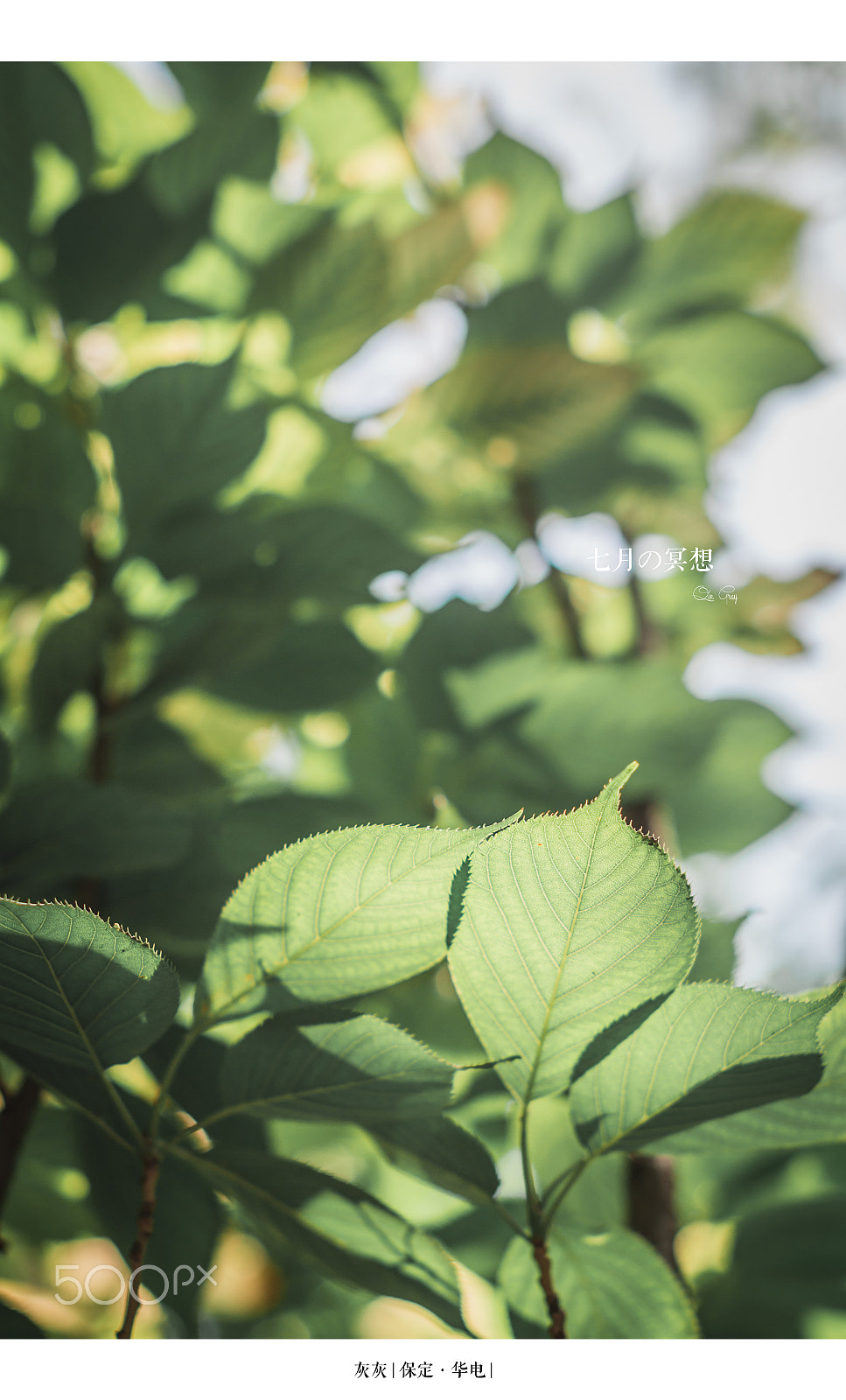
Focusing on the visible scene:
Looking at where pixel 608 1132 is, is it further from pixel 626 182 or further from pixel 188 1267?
pixel 626 182

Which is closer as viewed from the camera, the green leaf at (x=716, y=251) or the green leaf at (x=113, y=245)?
the green leaf at (x=113, y=245)

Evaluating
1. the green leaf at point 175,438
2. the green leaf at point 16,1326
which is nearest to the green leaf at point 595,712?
the green leaf at point 175,438

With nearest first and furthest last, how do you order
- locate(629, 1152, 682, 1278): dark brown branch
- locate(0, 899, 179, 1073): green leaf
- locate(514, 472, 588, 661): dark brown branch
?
locate(0, 899, 179, 1073): green leaf, locate(629, 1152, 682, 1278): dark brown branch, locate(514, 472, 588, 661): dark brown branch

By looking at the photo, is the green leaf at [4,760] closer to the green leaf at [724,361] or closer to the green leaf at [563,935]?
the green leaf at [563,935]

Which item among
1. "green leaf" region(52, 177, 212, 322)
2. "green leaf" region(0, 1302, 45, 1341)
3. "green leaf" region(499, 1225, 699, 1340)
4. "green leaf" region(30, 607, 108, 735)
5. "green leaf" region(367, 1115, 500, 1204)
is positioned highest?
"green leaf" region(52, 177, 212, 322)

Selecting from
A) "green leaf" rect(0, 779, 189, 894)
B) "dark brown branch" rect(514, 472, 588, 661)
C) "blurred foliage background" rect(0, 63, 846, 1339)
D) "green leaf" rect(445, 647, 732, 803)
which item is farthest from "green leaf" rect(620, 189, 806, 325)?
"green leaf" rect(0, 779, 189, 894)

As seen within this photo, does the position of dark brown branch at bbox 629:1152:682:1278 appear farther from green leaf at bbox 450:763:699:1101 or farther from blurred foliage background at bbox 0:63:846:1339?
green leaf at bbox 450:763:699:1101

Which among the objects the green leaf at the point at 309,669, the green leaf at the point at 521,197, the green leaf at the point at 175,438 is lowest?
the green leaf at the point at 309,669

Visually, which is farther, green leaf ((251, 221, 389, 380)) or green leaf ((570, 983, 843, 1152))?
green leaf ((251, 221, 389, 380))
